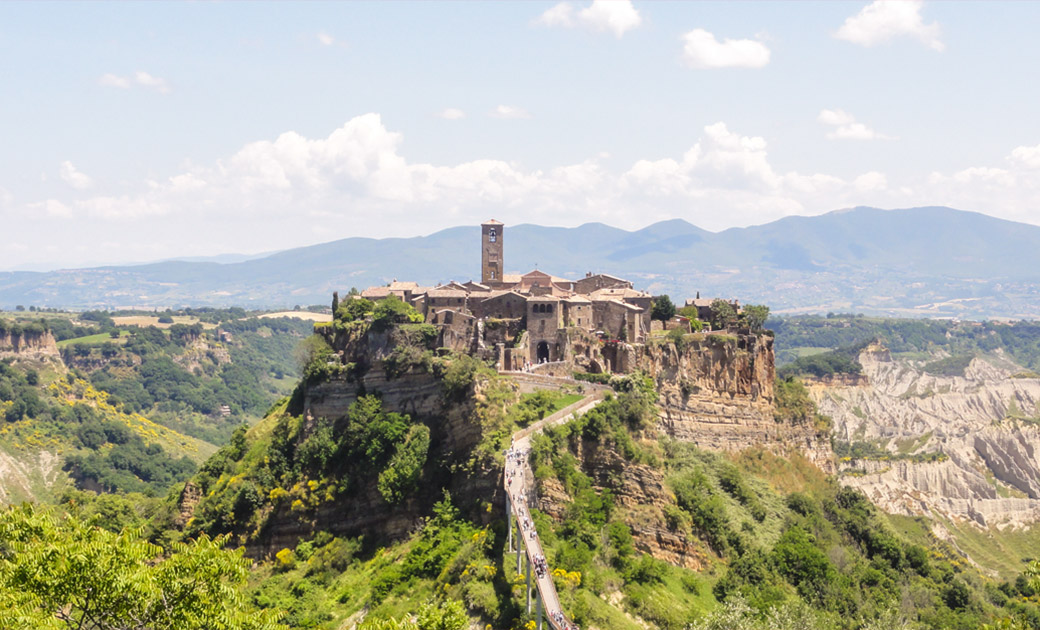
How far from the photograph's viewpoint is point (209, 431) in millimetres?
161625

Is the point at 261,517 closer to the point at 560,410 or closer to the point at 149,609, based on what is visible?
the point at 560,410

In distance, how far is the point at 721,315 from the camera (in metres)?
75.9

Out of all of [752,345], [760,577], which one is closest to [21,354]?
[752,345]

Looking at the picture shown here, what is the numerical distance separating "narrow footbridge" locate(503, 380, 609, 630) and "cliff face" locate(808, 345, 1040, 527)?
1646 inches

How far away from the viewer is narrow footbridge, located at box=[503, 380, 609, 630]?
124ft

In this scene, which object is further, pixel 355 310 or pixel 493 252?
pixel 493 252

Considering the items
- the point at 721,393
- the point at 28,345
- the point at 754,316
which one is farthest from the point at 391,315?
the point at 28,345

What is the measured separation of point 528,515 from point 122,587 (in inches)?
877

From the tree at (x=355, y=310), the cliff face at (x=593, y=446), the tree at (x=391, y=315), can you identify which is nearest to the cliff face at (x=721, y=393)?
the cliff face at (x=593, y=446)

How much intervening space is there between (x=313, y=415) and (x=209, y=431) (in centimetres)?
10247

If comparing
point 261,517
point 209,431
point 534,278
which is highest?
point 534,278

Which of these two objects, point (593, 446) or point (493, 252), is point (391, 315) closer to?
point (493, 252)

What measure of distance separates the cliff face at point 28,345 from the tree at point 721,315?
396 feet

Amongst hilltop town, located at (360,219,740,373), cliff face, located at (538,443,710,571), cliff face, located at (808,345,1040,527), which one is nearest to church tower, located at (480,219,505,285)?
hilltop town, located at (360,219,740,373)
